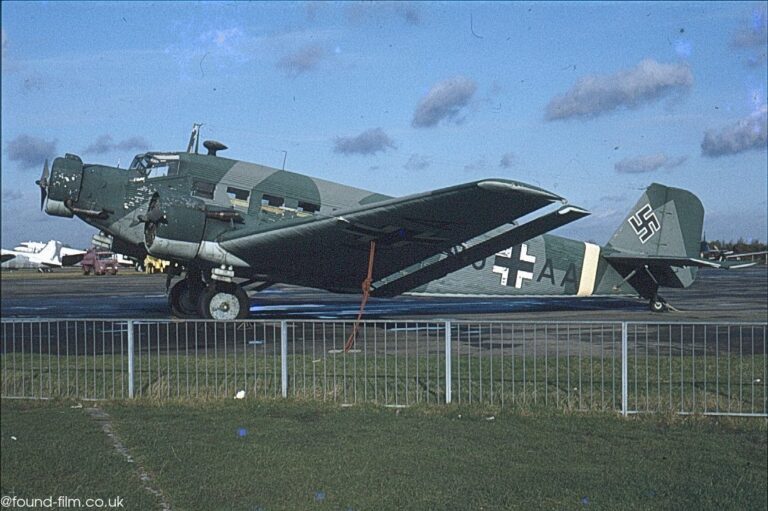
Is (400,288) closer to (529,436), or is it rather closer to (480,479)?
(529,436)

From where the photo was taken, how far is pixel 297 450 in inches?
260

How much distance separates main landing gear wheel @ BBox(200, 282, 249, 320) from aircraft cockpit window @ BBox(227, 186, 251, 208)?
67.0 inches

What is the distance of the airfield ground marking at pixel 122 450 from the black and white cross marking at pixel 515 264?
40.8 ft

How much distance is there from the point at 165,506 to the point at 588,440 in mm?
3708

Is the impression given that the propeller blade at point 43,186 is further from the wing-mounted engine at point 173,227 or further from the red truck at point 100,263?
the red truck at point 100,263

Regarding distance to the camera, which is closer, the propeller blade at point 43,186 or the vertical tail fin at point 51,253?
the propeller blade at point 43,186

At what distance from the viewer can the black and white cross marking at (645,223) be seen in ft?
71.4

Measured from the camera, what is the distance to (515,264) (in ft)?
63.6

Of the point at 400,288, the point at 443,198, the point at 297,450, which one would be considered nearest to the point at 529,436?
the point at 297,450

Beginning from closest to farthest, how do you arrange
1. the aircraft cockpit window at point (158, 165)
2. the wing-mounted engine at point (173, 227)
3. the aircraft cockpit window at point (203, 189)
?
the wing-mounted engine at point (173, 227)
the aircraft cockpit window at point (203, 189)
the aircraft cockpit window at point (158, 165)

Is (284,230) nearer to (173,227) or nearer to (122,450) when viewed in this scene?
(173,227)

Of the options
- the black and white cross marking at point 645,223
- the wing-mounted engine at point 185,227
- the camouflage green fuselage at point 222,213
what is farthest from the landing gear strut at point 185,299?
the black and white cross marking at point 645,223

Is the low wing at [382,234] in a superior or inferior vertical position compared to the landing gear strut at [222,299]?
superior

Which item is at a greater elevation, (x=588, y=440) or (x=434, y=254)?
(x=434, y=254)
